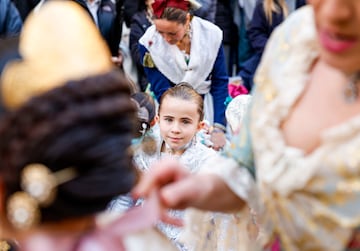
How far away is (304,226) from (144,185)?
11.6 inches

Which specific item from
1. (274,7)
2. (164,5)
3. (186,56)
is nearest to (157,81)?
(186,56)

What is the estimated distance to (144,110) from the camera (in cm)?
354

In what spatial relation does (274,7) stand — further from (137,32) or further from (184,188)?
(184,188)

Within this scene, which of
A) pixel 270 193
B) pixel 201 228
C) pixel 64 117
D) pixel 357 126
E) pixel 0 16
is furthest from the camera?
pixel 0 16

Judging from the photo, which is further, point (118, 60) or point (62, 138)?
point (118, 60)

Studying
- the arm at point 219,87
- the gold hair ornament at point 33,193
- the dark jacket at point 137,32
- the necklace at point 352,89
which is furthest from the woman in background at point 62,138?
the dark jacket at point 137,32

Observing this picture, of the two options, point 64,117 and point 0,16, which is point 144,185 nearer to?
Result: point 64,117

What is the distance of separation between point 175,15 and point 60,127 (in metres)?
2.67

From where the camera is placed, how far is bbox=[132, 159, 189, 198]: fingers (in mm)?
1504

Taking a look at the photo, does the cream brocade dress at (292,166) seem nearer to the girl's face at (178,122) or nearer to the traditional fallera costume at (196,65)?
the girl's face at (178,122)

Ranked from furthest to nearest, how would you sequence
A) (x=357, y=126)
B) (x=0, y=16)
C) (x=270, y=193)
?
(x=0, y=16)
(x=270, y=193)
(x=357, y=126)

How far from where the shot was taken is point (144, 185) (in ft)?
4.93

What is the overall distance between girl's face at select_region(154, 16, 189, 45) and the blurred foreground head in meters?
2.58

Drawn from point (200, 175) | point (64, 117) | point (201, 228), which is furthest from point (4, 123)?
point (201, 228)
